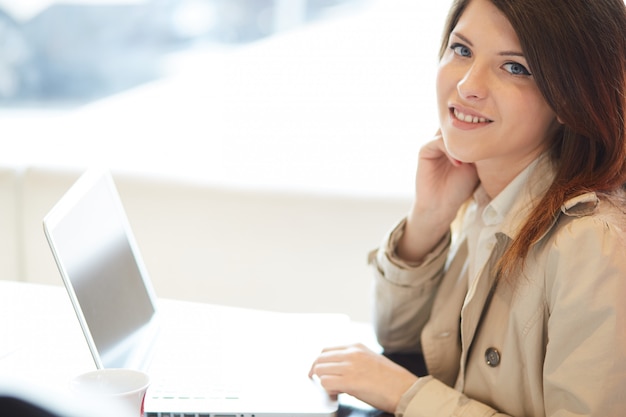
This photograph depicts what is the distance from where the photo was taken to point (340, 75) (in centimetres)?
326

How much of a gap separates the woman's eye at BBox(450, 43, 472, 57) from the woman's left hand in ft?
1.56

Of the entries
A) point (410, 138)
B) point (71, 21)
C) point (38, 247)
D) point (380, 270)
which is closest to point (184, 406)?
point (380, 270)

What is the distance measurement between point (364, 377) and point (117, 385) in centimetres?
37

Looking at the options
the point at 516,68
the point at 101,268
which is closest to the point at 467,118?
the point at 516,68

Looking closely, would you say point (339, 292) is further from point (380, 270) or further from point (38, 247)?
point (38, 247)

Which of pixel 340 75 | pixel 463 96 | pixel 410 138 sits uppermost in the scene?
pixel 340 75

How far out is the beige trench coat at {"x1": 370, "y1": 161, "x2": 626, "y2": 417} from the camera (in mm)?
1102

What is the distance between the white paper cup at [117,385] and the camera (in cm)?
101

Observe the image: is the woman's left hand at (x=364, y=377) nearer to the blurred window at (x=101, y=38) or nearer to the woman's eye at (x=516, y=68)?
the woman's eye at (x=516, y=68)

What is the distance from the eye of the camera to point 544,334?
120cm

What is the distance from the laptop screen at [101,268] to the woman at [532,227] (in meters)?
0.30

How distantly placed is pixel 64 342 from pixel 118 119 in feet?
6.80

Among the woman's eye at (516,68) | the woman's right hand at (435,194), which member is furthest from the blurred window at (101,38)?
the woman's eye at (516,68)

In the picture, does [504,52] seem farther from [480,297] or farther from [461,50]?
[480,297]
